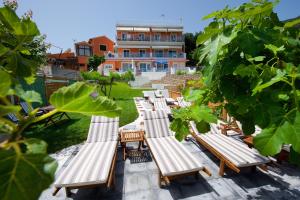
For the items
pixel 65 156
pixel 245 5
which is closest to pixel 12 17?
pixel 245 5

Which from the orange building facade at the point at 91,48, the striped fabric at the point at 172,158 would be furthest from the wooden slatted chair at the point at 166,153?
the orange building facade at the point at 91,48

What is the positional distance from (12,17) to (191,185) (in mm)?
4619

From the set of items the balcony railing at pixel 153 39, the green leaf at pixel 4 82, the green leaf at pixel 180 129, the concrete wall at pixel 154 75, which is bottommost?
the green leaf at pixel 180 129

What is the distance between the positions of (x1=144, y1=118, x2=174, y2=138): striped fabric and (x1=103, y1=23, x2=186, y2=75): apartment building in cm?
3438

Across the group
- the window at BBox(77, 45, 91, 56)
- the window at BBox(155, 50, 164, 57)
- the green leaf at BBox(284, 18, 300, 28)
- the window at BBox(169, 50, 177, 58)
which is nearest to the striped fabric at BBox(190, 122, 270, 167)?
the green leaf at BBox(284, 18, 300, 28)

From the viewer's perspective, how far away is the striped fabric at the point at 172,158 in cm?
414

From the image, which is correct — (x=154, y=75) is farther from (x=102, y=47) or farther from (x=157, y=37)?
(x=102, y=47)

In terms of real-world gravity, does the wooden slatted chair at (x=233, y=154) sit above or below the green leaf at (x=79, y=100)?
below

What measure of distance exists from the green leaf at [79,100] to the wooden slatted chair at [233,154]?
4.22 m

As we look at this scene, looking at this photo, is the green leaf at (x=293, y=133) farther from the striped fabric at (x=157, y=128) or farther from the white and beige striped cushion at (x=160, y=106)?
the white and beige striped cushion at (x=160, y=106)

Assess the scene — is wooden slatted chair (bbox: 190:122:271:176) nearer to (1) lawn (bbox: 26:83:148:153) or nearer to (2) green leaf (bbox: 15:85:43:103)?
(1) lawn (bbox: 26:83:148:153)

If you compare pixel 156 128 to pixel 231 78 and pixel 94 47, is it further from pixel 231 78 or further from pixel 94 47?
pixel 94 47

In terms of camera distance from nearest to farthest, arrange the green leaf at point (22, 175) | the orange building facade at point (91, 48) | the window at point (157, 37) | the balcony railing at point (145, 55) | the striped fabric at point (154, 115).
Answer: the green leaf at point (22, 175) < the striped fabric at point (154, 115) < the balcony railing at point (145, 55) < the window at point (157, 37) < the orange building facade at point (91, 48)

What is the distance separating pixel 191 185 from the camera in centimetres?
438
